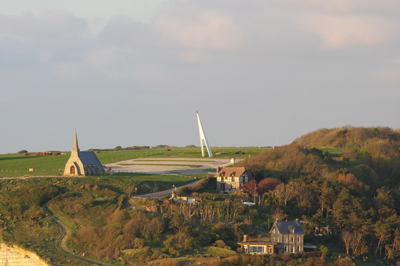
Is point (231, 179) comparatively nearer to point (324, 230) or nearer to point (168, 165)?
point (324, 230)

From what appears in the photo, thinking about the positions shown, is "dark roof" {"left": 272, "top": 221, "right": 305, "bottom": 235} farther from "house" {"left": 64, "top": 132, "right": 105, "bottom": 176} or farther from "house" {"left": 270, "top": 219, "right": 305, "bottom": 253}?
"house" {"left": 64, "top": 132, "right": 105, "bottom": 176}

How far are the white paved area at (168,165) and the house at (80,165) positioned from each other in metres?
11.0

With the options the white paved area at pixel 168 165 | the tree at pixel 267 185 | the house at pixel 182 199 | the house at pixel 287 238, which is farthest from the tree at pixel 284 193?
the white paved area at pixel 168 165

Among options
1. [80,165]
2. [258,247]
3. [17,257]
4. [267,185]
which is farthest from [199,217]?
[80,165]

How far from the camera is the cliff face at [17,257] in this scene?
53.2 meters

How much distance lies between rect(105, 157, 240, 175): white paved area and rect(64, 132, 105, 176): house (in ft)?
36.1

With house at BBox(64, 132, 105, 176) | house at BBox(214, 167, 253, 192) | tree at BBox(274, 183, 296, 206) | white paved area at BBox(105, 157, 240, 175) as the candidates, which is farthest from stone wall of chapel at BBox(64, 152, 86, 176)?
tree at BBox(274, 183, 296, 206)

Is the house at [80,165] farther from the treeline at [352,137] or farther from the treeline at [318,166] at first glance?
the treeline at [352,137]

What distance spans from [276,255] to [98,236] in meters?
21.5

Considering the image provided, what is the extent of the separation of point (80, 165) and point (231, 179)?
88.3ft

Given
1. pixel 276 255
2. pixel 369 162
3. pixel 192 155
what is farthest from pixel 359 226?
pixel 192 155

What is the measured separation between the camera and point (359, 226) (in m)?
64.1

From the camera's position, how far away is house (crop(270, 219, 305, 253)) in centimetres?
5409

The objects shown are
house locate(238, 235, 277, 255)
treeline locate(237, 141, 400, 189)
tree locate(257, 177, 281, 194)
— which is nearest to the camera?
house locate(238, 235, 277, 255)
